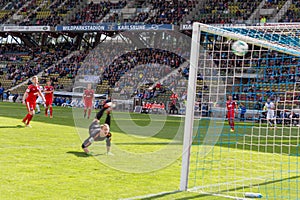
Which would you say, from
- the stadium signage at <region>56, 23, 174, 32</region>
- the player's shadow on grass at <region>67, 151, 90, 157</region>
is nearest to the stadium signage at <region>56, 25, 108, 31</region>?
the stadium signage at <region>56, 23, 174, 32</region>

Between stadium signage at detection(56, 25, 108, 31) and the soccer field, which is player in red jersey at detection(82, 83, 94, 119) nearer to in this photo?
the soccer field

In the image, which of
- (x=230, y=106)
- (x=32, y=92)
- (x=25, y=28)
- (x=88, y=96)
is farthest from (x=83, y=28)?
(x=32, y=92)

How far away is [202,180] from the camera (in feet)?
33.7

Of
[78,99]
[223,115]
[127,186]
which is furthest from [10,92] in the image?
[127,186]

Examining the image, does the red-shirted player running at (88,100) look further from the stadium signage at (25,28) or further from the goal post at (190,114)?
the stadium signage at (25,28)

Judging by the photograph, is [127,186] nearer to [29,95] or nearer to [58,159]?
[58,159]

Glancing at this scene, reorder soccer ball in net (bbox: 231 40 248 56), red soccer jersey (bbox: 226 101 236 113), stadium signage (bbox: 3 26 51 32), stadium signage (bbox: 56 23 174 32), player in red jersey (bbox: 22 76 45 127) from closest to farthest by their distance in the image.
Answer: soccer ball in net (bbox: 231 40 248 56)
player in red jersey (bbox: 22 76 45 127)
red soccer jersey (bbox: 226 101 236 113)
stadium signage (bbox: 56 23 174 32)
stadium signage (bbox: 3 26 51 32)

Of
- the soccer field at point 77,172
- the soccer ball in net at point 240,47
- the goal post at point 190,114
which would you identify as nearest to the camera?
the soccer field at point 77,172

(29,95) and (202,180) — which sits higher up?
(29,95)

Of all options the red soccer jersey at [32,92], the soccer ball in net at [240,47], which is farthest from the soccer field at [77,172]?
the red soccer jersey at [32,92]

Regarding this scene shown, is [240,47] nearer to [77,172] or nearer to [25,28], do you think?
[77,172]

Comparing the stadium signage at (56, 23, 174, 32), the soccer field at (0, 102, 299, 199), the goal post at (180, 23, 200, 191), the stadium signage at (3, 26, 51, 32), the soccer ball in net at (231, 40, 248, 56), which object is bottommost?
the soccer field at (0, 102, 299, 199)

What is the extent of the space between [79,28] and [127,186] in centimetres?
3787

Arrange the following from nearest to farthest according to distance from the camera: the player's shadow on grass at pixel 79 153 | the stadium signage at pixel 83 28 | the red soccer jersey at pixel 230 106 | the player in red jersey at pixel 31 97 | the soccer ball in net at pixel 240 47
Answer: the soccer ball in net at pixel 240 47, the player's shadow on grass at pixel 79 153, the player in red jersey at pixel 31 97, the red soccer jersey at pixel 230 106, the stadium signage at pixel 83 28
